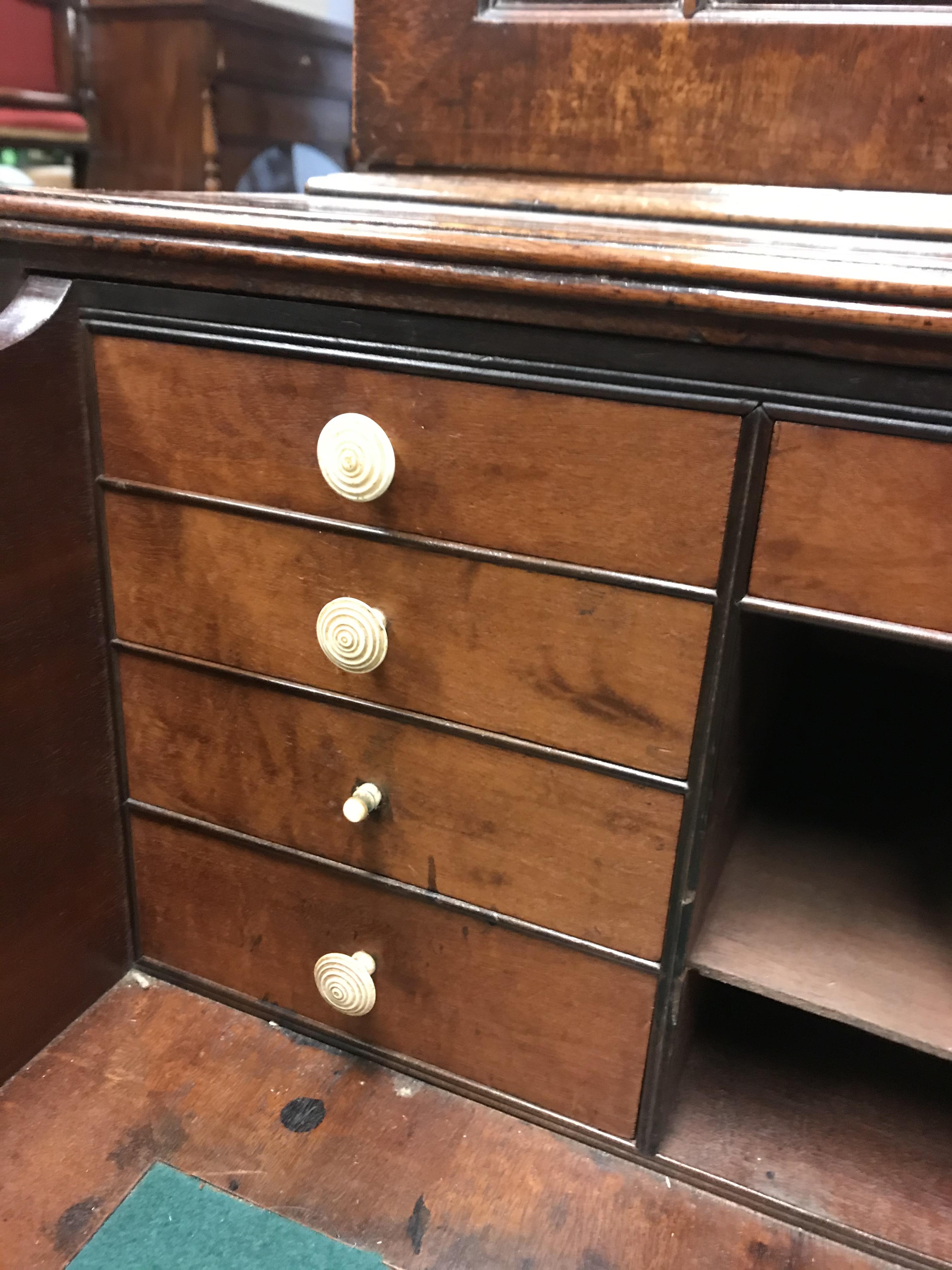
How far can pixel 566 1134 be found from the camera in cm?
81

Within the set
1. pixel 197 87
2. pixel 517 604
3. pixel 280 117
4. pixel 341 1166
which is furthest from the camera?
pixel 280 117

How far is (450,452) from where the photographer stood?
647 millimetres

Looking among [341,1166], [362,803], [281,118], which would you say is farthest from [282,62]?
[341,1166]

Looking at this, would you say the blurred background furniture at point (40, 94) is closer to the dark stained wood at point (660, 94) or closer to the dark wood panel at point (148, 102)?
the dark wood panel at point (148, 102)

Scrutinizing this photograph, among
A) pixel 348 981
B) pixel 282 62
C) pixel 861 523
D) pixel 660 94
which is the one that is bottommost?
pixel 348 981

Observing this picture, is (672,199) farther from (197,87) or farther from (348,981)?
(197,87)

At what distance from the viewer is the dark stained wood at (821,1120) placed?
2.48 ft

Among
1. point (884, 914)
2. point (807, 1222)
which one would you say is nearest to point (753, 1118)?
point (807, 1222)

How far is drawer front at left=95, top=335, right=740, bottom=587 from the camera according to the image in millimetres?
595

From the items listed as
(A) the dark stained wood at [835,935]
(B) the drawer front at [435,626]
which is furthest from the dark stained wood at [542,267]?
(A) the dark stained wood at [835,935]

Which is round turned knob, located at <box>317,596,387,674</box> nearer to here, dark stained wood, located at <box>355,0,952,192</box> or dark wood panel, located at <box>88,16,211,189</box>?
dark stained wood, located at <box>355,0,952,192</box>

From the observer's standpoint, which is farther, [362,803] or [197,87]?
[197,87]

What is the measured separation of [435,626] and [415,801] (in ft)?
0.50

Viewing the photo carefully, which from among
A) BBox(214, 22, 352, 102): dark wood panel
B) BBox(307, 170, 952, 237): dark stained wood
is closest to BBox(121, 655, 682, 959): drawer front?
Result: BBox(307, 170, 952, 237): dark stained wood
